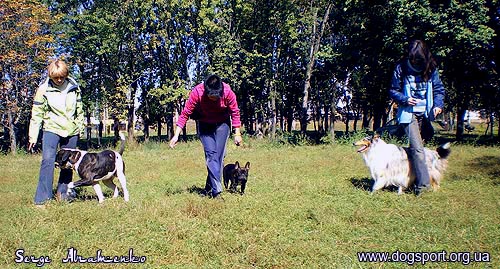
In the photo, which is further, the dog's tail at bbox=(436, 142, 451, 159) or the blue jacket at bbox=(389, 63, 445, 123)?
the dog's tail at bbox=(436, 142, 451, 159)

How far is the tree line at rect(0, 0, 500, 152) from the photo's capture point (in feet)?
62.8

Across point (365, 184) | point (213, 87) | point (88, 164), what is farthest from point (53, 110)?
point (365, 184)

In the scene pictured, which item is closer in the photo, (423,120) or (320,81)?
(423,120)

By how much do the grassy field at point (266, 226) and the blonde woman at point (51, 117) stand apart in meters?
0.49

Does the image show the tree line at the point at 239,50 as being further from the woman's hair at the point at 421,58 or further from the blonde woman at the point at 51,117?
the blonde woman at the point at 51,117

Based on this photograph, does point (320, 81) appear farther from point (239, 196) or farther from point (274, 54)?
point (239, 196)

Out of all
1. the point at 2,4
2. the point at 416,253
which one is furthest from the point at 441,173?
the point at 2,4

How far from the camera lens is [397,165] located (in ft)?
22.0

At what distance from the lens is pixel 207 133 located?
6469 millimetres

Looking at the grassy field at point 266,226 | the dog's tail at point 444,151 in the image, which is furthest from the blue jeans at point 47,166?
the dog's tail at point 444,151

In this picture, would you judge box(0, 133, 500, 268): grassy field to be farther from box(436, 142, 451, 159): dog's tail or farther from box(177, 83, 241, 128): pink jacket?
box(177, 83, 241, 128): pink jacket

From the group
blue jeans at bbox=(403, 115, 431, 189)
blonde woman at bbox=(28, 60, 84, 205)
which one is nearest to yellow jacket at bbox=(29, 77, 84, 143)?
blonde woman at bbox=(28, 60, 84, 205)

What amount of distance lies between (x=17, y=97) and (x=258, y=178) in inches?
823

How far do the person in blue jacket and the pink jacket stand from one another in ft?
9.24
